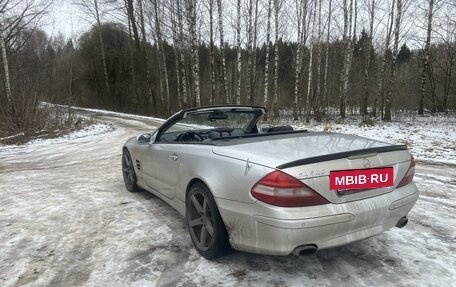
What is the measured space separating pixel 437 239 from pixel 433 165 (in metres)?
4.55

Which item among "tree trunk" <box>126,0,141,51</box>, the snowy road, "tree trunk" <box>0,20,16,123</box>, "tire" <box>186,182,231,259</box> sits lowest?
the snowy road

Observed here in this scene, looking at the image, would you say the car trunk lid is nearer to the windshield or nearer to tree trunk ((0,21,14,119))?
the windshield

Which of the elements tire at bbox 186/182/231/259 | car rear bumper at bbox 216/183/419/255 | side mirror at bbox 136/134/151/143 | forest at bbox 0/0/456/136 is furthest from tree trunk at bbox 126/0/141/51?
car rear bumper at bbox 216/183/419/255

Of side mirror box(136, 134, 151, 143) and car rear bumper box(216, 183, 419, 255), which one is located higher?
side mirror box(136, 134, 151, 143)

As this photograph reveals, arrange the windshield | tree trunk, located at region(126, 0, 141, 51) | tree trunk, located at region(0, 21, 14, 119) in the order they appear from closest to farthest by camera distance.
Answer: the windshield
tree trunk, located at region(0, 21, 14, 119)
tree trunk, located at region(126, 0, 141, 51)

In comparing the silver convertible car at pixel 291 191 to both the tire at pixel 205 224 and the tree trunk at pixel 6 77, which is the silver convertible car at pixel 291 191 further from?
the tree trunk at pixel 6 77

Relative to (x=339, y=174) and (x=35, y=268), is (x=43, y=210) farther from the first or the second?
(x=339, y=174)

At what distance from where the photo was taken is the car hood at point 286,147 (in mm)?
2639

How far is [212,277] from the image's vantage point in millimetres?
2814

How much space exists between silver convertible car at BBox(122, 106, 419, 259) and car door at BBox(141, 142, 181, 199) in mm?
259

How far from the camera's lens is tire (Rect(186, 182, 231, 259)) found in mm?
2939

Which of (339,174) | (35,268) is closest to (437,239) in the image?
(339,174)

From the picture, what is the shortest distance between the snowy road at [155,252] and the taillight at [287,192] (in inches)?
27.2

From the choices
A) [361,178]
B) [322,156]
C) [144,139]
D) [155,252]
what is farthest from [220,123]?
[361,178]
